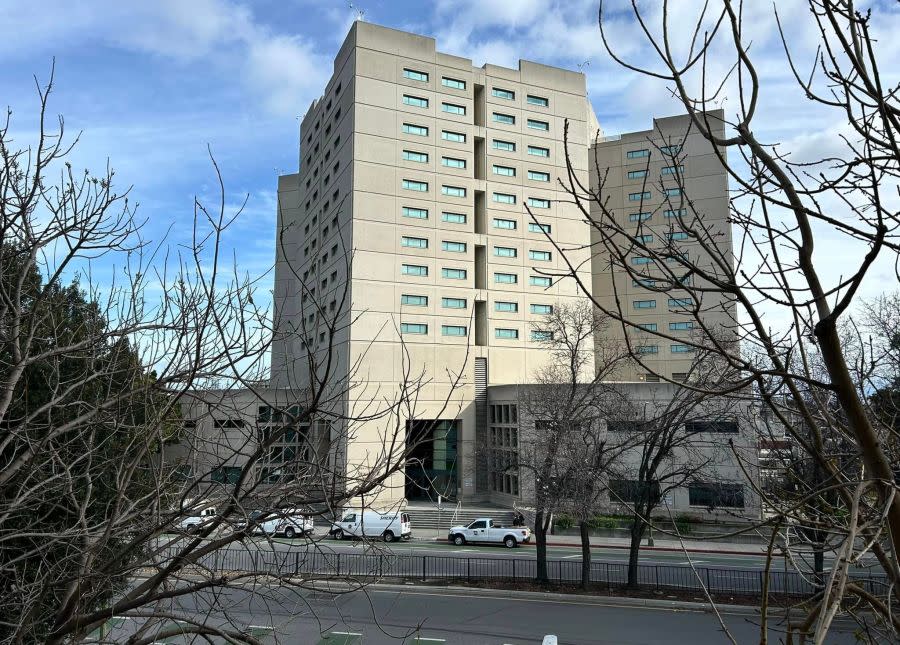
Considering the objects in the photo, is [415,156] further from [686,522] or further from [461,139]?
[686,522]

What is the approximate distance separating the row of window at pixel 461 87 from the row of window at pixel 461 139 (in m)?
3.38

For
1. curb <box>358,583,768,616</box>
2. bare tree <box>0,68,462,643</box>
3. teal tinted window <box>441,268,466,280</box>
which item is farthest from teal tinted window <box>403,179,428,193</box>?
bare tree <box>0,68,462,643</box>

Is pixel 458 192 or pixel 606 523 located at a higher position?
pixel 458 192

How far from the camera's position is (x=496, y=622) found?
1603 cm

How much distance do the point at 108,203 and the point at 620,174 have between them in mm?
61966

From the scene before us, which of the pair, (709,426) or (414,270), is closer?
(709,426)

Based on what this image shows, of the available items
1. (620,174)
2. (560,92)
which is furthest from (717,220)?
(560,92)

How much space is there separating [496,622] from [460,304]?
1059 inches

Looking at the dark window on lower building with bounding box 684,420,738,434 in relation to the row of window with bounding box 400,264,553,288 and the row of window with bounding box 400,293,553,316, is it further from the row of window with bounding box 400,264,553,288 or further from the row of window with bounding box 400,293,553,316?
the row of window with bounding box 400,264,553,288

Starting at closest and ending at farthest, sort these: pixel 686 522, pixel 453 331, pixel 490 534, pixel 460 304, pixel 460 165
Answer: pixel 490 534 < pixel 686 522 < pixel 453 331 < pixel 460 304 < pixel 460 165

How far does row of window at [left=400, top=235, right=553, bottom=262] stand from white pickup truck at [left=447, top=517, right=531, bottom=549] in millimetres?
18849

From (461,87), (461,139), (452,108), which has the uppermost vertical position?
(461,87)

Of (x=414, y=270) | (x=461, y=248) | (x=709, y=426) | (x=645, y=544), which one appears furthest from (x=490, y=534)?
(x=461, y=248)

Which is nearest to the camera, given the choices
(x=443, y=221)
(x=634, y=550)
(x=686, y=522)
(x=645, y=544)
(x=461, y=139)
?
(x=634, y=550)
